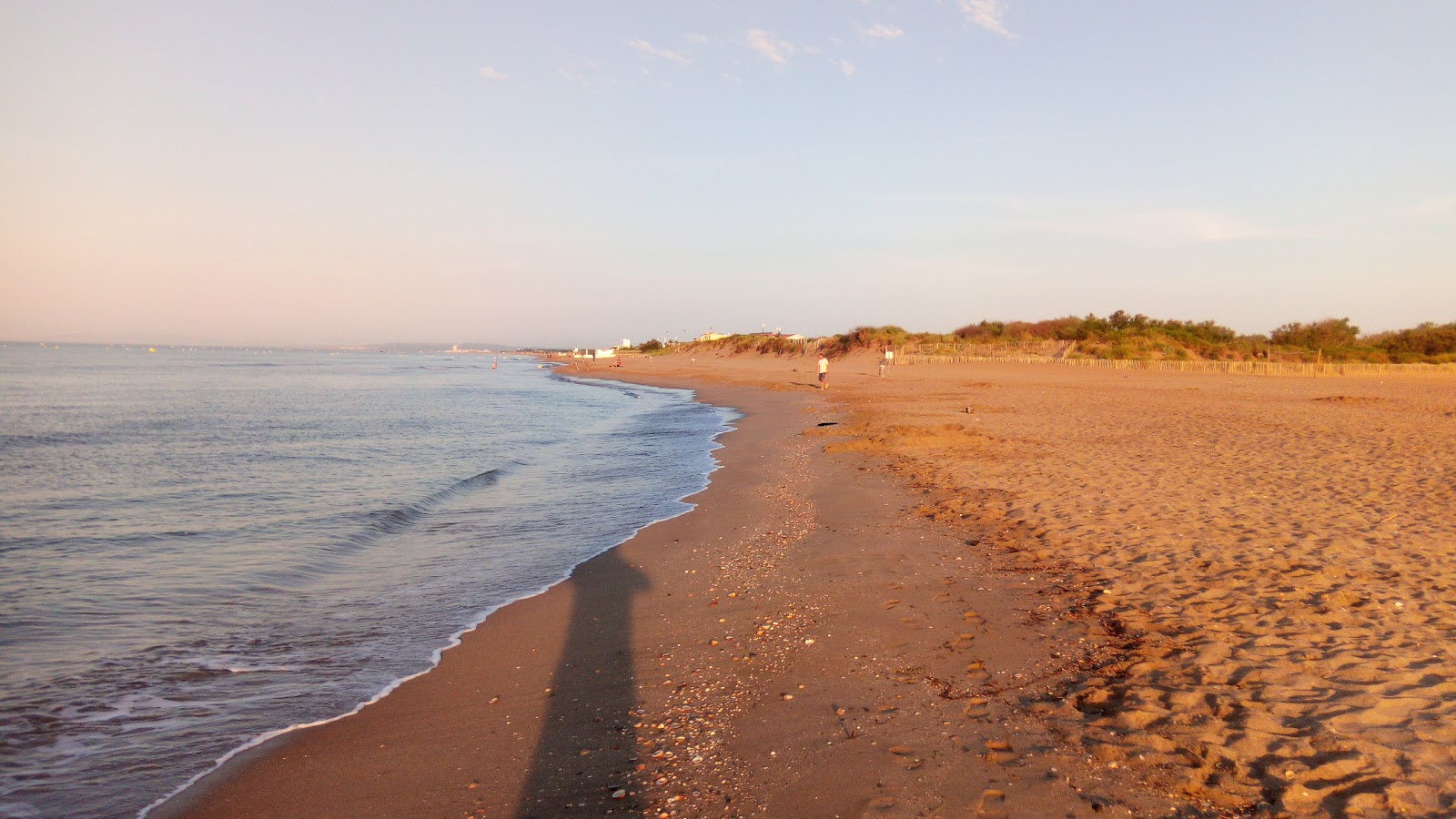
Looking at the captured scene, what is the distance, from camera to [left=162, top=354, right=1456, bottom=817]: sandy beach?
363 centimetres

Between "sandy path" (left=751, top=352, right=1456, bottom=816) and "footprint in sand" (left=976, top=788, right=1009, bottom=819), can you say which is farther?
"sandy path" (left=751, top=352, right=1456, bottom=816)

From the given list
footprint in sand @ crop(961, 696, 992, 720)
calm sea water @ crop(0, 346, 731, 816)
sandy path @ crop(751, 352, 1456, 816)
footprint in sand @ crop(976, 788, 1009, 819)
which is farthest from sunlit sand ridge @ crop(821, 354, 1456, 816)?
calm sea water @ crop(0, 346, 731, 816)

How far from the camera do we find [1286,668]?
4598mm

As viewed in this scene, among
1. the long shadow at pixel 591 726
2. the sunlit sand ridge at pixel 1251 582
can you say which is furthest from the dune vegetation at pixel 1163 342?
the long shadow at pixel 591 726

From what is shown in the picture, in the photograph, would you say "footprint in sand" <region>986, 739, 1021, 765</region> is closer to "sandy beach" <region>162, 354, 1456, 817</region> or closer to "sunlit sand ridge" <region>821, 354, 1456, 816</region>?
"sandy beach" <region>162, 354, 1456, 817</region>

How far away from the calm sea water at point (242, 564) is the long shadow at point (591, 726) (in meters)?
1.21

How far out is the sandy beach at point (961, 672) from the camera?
3.63 m

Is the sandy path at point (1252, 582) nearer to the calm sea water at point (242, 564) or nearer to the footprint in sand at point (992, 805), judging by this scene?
the footprint in sand at point (992, 805)

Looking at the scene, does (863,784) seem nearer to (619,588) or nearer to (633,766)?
(633,766)

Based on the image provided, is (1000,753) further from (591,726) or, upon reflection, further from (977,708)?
(591,726)

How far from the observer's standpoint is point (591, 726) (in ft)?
14.8

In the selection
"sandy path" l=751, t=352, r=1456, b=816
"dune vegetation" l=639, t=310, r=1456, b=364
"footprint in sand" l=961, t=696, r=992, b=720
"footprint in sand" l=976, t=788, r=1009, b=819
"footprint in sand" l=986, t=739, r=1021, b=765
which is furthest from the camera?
"dune vegetation" l=639, t=310, r=1456, b=364

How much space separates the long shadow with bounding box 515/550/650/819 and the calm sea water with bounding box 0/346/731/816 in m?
1.21

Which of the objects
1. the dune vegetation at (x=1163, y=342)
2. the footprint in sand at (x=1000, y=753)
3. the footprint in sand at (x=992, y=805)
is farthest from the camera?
the dune vegetation at (x=1163, y=342)
